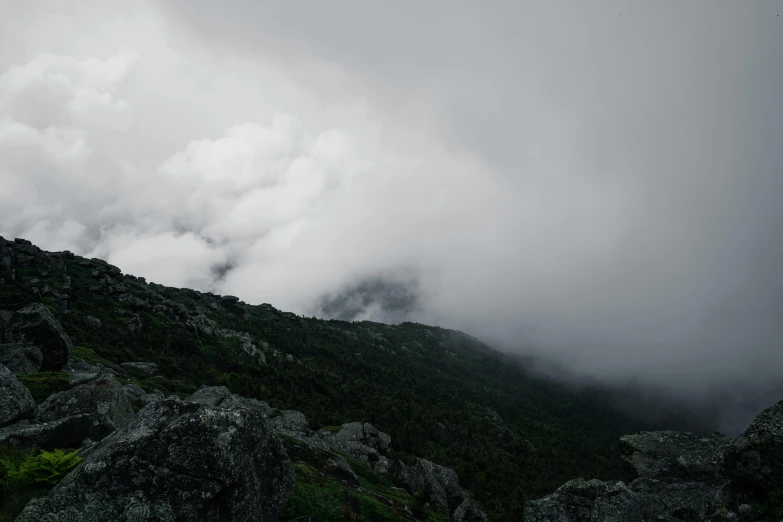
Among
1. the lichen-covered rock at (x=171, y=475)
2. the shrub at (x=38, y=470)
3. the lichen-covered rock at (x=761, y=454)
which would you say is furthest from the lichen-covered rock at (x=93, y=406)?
the lichen-covered rock at (x=761, y=454)

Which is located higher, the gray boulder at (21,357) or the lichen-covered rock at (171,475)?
the gray boulder at (21,357)

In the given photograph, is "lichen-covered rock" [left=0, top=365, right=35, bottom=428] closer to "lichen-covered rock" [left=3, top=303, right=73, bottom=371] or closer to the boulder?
"lichen-covered rock" [left=3, top=303, right=73, bottom=371]

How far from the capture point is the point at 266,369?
387 ft

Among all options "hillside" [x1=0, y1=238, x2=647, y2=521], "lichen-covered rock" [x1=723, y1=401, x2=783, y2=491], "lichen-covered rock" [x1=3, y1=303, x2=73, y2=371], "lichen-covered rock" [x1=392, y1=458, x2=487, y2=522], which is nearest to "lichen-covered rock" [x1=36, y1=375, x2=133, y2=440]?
"lichen-covered rock" [x1=3, y1=303, x2=73, y2=371]

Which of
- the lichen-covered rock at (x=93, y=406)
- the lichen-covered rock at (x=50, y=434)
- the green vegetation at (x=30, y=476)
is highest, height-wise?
the lichen-covered rock at (x=93, y=406)

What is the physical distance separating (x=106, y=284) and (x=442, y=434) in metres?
126

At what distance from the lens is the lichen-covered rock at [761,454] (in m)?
16.9

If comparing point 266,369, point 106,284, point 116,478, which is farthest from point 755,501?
point 106,284

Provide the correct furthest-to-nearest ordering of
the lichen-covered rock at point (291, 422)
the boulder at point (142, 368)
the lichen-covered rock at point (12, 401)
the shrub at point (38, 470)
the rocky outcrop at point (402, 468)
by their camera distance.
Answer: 1. the boulder at point (142, 368)
2. the lichen-covered rock at point (291, 422)
3. the rocky outcrop at point (402, 468)
4. the lichen-covered rock at point (12, 401)
5. the shrub at point (38, 470)

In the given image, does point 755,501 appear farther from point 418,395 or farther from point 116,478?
point 418,395

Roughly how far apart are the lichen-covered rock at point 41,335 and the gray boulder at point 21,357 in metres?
1.42

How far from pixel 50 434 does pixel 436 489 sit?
36.9 meters

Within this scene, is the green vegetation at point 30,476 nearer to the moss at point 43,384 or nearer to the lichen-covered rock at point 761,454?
the moss at point 43,384

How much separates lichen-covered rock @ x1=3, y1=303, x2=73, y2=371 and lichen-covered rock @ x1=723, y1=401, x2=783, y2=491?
174 feet
